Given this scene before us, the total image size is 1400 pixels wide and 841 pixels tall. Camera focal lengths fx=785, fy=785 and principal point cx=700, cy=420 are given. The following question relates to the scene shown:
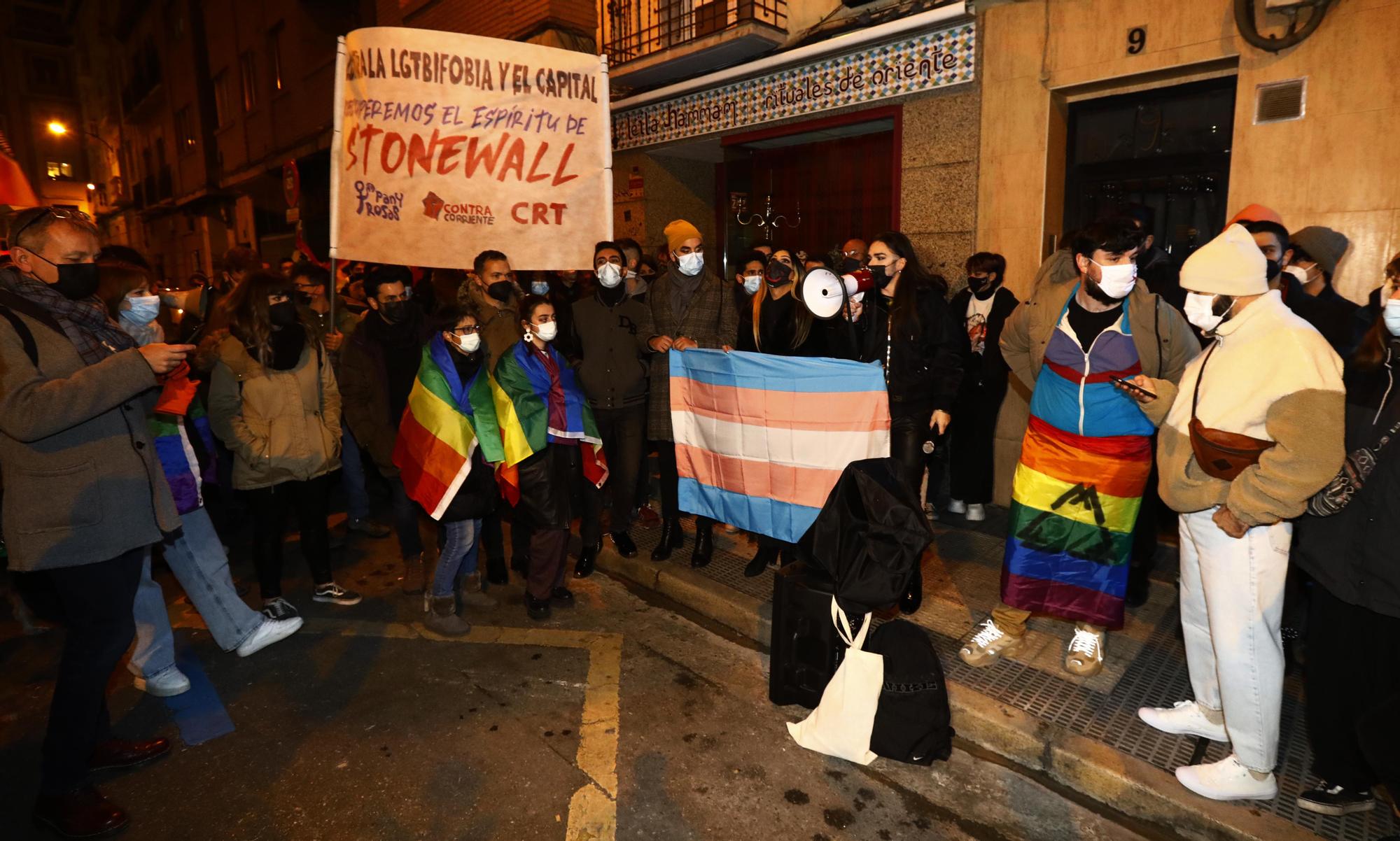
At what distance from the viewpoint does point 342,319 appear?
6348 mm

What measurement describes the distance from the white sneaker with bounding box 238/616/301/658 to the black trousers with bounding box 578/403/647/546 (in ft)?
6.04

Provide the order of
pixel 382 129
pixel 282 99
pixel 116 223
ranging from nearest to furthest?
pixel 382 129, pixel 282 99, pixel 116 223

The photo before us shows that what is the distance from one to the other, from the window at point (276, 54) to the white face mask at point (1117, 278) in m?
20.6

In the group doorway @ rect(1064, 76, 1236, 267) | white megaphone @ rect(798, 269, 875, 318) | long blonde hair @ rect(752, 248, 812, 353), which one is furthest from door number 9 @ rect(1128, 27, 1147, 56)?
white megaphone @ rect(798, 269, 875, 318)

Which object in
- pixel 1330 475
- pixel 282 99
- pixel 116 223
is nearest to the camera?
pixel 1330 475

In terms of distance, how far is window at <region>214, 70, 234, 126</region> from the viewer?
22438 mm

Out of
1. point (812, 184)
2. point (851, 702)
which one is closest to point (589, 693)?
point (851, 702)

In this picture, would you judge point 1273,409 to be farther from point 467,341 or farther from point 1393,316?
point 467,341

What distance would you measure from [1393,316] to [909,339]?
2.33 m

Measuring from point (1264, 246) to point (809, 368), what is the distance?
7.48 feet

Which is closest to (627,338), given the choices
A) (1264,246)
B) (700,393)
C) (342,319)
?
(700,393)

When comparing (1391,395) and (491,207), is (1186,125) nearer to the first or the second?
(1391,395)

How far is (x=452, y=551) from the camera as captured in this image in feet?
15.2

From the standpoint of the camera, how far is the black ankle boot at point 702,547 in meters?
5.41
